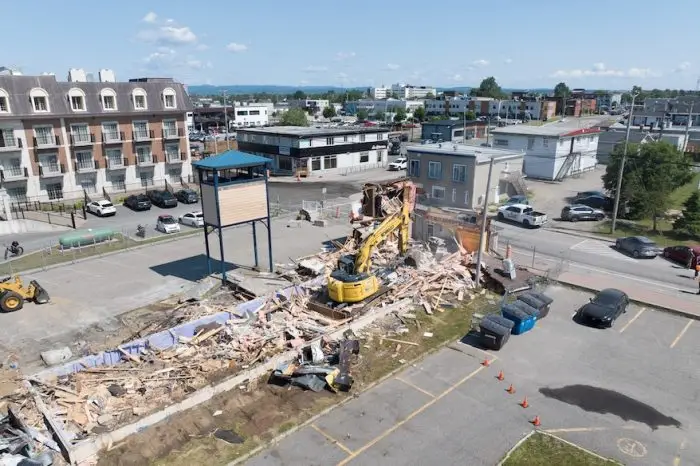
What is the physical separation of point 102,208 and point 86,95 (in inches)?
564

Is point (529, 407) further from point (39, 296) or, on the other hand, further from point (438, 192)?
point (438, 192)

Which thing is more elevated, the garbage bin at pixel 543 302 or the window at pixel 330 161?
the window at pixel 330 161

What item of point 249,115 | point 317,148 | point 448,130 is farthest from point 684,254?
point 249,115

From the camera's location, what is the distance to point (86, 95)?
52.8 meters

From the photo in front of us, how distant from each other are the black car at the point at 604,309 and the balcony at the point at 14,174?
5223cm

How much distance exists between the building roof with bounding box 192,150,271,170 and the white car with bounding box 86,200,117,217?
24.6m

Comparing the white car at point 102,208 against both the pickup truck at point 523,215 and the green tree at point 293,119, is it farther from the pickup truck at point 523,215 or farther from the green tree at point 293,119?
the green tree at point 293,119

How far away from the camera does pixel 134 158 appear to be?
187ft

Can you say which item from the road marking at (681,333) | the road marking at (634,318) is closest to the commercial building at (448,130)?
the road marking at (634,318)

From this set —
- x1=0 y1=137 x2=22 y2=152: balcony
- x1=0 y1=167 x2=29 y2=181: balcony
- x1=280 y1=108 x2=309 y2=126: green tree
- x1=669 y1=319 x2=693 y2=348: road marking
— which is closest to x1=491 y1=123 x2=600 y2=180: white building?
x1=669 y1=319 x2=693 y2=348: road marking

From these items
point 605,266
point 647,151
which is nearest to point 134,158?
point 605,266

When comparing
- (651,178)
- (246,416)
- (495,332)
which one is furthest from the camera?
(651,178)

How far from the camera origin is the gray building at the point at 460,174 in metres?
47.1

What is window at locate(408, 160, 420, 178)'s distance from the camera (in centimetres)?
5097
